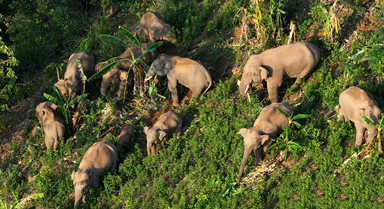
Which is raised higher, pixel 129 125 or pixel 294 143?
pixel 294 143

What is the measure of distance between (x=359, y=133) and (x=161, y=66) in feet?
19.2

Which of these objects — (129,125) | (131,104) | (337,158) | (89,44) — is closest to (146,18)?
(89,44)

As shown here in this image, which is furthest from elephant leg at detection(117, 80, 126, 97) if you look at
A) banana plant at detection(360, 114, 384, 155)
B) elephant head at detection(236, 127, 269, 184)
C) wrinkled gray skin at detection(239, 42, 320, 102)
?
banana plant at detection(360, 114, 384, 155)

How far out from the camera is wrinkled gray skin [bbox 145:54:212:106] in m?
13.6

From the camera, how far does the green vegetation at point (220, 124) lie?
1039 centimetres

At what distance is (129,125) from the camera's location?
13641 mm

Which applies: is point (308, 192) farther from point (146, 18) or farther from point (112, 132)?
point (146, 18)

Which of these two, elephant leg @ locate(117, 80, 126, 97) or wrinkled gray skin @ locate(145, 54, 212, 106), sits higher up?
wrinkled gray skin @ locate(145, 54, 212, 106)

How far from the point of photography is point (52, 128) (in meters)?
13.8

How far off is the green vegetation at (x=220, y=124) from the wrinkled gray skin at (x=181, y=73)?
15.0 inches

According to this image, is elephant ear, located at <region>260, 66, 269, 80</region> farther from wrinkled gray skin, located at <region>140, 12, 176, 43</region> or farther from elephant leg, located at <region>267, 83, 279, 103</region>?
wrinkled gray skin, located at <region>140, 12, 176, 43</region>

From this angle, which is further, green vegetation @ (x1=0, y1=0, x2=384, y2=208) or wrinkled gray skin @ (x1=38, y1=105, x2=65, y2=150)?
wrinkled gray skin @ (x1=38, y1=105, x2=65, y2=150)

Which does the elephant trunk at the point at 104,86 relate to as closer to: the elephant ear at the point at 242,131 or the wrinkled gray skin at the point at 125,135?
the wrinkled gray skin at the point at 125,135

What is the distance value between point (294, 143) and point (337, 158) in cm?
94
